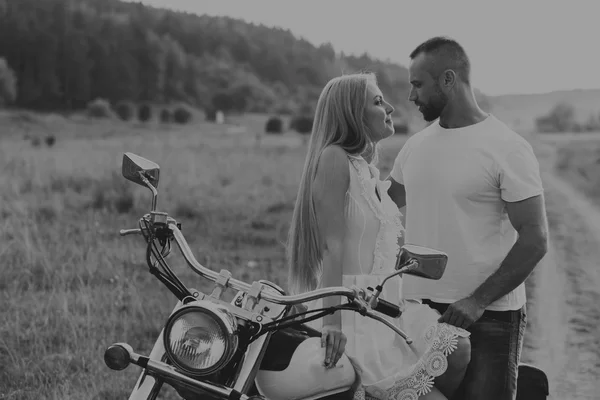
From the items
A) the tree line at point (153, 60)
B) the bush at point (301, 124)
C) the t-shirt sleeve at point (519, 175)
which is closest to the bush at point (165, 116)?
the tree line at point (153, 60)

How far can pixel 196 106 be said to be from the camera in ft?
300

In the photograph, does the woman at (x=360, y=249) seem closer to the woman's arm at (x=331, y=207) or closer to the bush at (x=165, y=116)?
the woman's arm at (x=331, y=207)

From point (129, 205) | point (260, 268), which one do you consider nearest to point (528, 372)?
point (260, 268)

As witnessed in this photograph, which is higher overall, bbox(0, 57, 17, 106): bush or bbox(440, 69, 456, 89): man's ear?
bbox(440, 69, 456, 89): man's ear

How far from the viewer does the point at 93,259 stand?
8.89 meters

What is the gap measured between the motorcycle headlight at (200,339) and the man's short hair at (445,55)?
180 cm

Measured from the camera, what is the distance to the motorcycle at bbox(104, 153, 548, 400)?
7.65ft

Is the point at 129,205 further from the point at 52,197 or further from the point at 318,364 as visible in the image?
the point at 318,364

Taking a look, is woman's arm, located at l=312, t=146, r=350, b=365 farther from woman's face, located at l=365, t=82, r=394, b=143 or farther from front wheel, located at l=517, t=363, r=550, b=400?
front wheel, located at l=517, t=363, r=550, b=400

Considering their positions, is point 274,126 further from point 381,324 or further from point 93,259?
point 381,324

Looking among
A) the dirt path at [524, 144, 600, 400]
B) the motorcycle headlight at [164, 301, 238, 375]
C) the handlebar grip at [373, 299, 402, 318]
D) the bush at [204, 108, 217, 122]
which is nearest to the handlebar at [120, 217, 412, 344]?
the handlebar grip at [373, 299, 402, 318]

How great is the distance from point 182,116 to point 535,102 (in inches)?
2496

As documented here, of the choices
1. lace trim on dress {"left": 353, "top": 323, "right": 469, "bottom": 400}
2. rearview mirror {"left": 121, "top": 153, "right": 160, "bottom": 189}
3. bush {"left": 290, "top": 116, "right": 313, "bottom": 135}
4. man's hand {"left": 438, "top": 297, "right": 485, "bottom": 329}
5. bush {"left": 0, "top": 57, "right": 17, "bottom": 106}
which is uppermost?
rearview mirror {"left": 121, "top": 153, "right": 160, "bottom": 189}

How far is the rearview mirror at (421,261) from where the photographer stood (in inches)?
95.8
